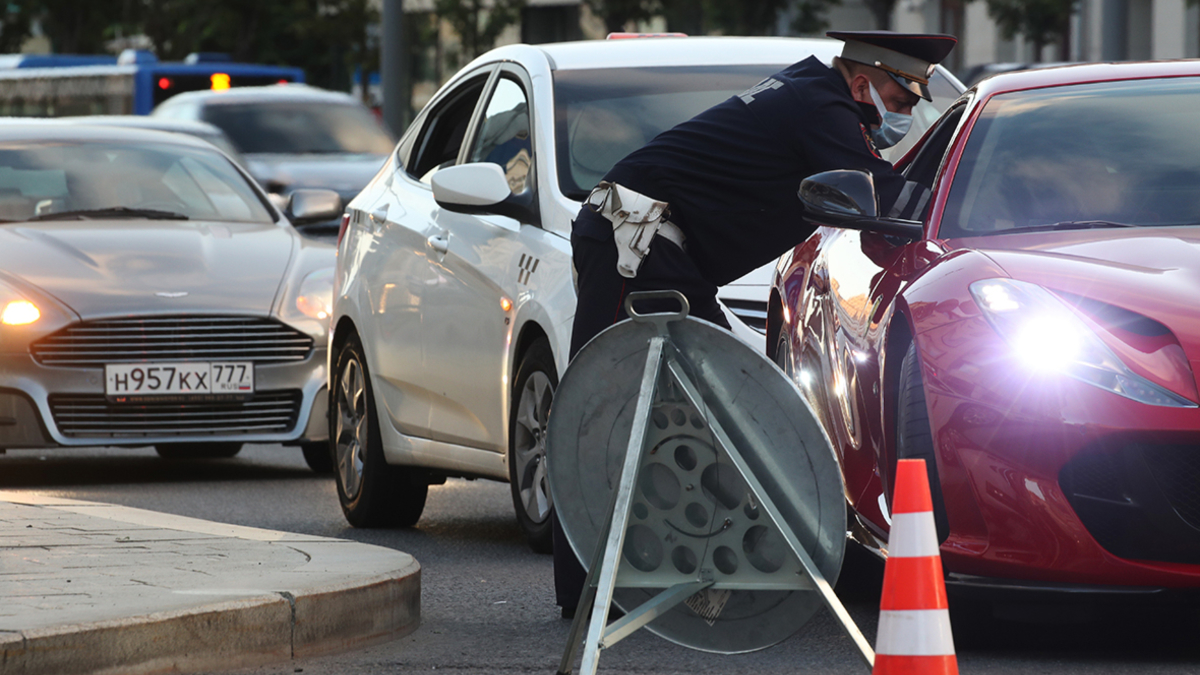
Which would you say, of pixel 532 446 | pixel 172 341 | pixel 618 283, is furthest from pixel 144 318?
pixel 618 283

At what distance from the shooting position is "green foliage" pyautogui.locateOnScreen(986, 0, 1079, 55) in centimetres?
3366

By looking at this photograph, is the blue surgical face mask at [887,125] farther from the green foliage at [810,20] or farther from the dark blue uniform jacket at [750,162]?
the green foliage at [810,20]

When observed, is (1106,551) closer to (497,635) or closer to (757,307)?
(497,635)

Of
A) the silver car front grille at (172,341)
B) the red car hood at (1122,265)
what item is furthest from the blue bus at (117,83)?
the red car hood at (1122,265)

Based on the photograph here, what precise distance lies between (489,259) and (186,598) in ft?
7.51

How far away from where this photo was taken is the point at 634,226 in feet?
16.3

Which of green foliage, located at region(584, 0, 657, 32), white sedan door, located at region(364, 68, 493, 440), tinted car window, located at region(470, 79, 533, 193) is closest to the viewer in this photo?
tinted car window, located at region(470, 79, 533, 193)

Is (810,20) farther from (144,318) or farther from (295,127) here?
(144,318)

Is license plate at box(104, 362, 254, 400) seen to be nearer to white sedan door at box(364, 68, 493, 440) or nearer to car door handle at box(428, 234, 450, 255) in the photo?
white sedan door at box(364, 68, 493, 440)

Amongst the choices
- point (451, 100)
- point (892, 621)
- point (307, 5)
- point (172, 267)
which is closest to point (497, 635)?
point (892, 621)

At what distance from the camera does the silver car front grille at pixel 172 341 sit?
901cm

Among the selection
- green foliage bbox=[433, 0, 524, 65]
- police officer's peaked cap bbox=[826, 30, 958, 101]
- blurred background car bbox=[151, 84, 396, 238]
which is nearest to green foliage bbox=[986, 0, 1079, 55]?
green foliage bbox=[433, 0, 524, 65]

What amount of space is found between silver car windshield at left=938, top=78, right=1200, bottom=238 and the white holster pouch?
77 centimetres

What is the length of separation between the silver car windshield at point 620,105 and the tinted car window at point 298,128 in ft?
44.2
